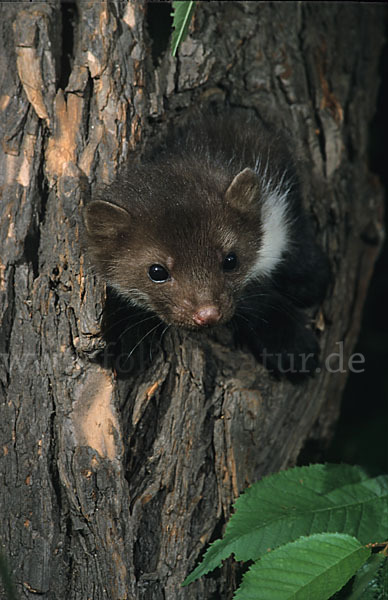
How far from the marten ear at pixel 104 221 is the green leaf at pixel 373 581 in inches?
62.1

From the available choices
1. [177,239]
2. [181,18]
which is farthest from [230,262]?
[181,18]

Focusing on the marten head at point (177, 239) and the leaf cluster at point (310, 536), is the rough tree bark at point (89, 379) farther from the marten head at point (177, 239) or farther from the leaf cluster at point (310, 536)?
the leaf cluster at point (310, 536)

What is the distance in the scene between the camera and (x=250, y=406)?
3109mm

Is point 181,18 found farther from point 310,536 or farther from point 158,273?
point 310,536

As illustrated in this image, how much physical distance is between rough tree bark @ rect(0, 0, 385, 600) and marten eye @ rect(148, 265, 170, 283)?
0.85ft

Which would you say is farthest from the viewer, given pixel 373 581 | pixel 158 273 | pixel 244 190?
pixel 244 190

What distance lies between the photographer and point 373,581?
221cm

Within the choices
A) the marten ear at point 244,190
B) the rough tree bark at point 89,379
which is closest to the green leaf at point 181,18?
the rough tree bark at point 89,379

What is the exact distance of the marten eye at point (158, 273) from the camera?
288 centimetres

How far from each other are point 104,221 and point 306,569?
151 centimetres

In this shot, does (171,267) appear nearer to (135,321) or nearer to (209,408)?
(135,321)

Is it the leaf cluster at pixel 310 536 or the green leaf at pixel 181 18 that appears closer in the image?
the leaf cluster at pixel 310 536

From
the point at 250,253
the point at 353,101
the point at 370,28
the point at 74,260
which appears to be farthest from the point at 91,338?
the point at 370,28

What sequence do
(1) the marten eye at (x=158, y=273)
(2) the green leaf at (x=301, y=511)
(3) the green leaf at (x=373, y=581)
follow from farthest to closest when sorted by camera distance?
(1) the marten eye at (x=158, y=273), (2) the green leaf at (x=301, y=511), (3) the green leaf at (x=373, y=581)
